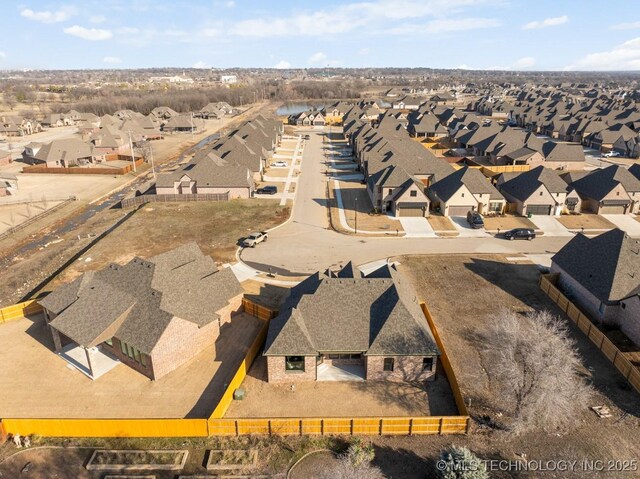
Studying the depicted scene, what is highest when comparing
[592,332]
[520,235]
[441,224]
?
[441,224]

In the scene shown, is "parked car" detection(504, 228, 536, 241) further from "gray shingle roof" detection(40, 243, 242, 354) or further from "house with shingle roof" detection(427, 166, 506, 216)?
Result: "gray shingle roof" detection(40, 243, 242, 354)

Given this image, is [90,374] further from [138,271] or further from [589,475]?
[589,475]

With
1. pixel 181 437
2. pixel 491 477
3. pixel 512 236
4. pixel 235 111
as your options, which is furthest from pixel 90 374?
pixel 235 111

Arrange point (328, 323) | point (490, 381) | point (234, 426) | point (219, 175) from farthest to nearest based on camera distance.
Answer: point (219, 175) → point (328, 323) → point (490, 381) → point (234, 426)

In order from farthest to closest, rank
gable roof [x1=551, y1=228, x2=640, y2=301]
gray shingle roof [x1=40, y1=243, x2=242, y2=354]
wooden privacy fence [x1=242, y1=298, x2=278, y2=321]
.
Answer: wooden privacy fence [x1=242, y1=298, x2=278, y2=321] < gable roof [x1=551, y1=228, x2=640, y2=301] < gray shingle roof [x1=40, y1=243, x2=242, y2=354]

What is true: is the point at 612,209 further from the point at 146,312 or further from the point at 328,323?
the point at 146,312

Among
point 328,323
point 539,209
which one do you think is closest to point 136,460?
point 328,323

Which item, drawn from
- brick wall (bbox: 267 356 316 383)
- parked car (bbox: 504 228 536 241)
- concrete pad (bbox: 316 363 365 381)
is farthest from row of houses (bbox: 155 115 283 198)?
brick wall (bbox: 267 356 316 383)
